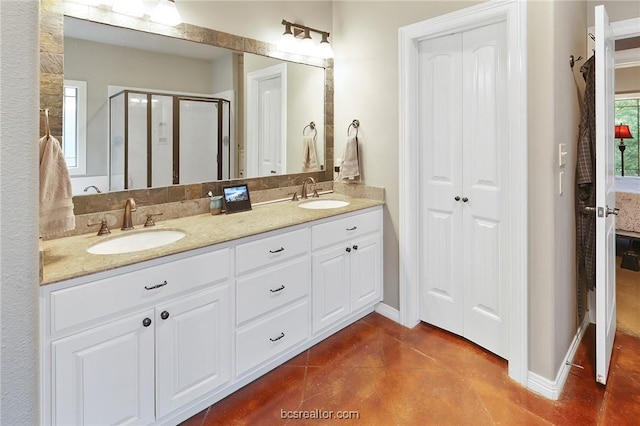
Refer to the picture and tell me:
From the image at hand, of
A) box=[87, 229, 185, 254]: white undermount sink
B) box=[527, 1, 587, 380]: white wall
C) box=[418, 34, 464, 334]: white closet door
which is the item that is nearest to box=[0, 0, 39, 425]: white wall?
box=[87, 229, 185, 254]: white undermount sink

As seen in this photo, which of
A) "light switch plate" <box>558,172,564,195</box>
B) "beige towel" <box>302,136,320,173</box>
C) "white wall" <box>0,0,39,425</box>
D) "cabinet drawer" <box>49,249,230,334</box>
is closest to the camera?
"white wall" <box>0,0,39,425</box>

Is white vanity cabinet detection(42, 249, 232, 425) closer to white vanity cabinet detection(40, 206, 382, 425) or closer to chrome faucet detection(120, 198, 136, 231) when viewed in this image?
white vanity cabinet detection(40, 206, 382, 425)

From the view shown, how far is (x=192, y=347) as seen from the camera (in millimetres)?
1692

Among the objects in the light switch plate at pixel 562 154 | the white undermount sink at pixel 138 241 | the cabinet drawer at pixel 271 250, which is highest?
the light switch plate at pixel 562 154

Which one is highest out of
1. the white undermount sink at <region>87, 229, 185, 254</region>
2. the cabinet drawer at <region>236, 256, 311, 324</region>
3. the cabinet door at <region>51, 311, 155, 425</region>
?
the white undermount sink at <region>87, 229, 185, 254</region>

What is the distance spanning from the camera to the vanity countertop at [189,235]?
138 centimetres

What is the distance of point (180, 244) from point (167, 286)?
19cm

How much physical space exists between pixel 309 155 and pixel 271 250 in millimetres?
1220

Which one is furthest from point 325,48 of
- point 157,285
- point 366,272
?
point 157,285

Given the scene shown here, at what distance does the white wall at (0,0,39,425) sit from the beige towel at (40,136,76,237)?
3.28 feet

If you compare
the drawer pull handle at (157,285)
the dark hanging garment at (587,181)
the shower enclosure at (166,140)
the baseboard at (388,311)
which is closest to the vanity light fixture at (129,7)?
the shower enclosure at (166,140)

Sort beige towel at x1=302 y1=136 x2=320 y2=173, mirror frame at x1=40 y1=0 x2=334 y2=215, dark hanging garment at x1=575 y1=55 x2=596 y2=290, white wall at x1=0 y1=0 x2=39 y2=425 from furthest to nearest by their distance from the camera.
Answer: beige towel at x1=302 y1=136 x2=320 y2=173 < dark hanging garment at x1=575 y1=55 x2=596 y2=290 < mirror frame at x1=40 y1=0 x2=334 y2=215 < white wall at x1=0 y1=0 x2=39 y2=425

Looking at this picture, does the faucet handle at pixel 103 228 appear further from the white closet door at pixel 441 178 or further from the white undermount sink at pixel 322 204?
the white closet door at pixel 441 178

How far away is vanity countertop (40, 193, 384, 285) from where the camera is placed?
1.38 meters
